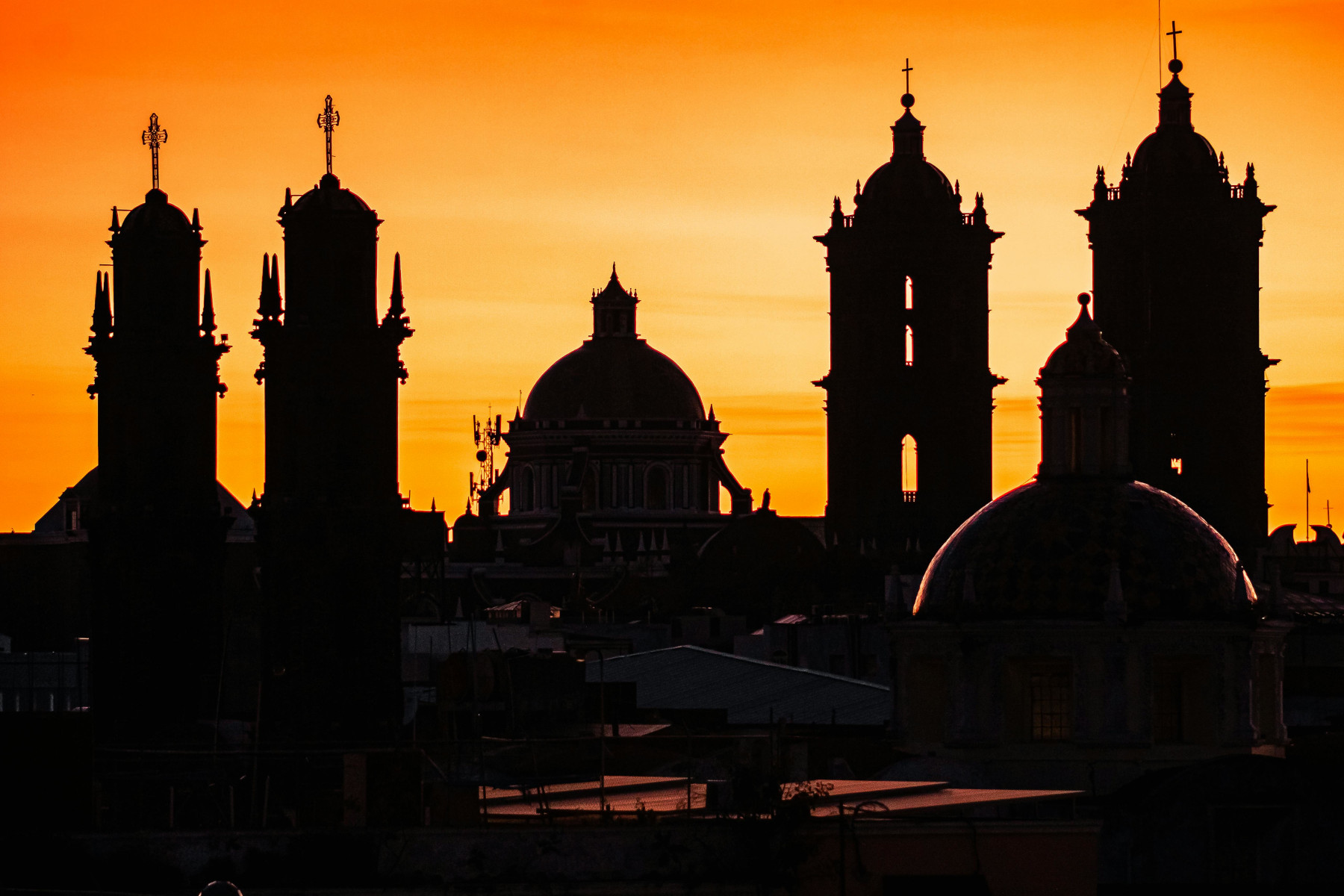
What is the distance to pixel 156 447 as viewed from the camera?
88.8 metres

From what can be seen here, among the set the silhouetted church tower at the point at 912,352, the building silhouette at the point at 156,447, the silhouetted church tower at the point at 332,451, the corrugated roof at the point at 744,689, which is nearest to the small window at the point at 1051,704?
the corrugated roof at the point at 744,689

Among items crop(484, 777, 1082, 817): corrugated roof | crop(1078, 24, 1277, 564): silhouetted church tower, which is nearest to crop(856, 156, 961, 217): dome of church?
crop(1078, 24, 1277, 564): silhouetted church tower

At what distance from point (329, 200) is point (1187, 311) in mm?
72470

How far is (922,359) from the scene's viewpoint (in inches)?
6481

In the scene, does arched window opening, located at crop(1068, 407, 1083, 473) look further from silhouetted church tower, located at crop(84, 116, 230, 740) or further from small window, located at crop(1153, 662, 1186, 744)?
silhouetted church tower, located at crop(84, 116, 230, 740)

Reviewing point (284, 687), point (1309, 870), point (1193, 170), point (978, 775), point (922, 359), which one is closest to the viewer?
point (1309, 870)

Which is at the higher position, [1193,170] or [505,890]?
[1193,170]

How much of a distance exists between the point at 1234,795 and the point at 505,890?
18326 millimetres

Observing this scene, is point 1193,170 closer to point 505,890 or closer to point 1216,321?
point 1216,321

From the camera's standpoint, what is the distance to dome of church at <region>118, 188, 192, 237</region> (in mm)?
88500

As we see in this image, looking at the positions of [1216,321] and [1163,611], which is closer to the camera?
[1163,611]

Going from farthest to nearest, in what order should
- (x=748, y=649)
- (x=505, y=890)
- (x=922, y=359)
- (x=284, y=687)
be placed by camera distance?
(x=922, y=359) → (x=748, y=649) → (x=284, y=687) → (x=505, y=890)

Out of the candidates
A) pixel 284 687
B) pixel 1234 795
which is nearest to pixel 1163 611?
pixel 1234 795

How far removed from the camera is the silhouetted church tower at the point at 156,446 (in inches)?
3472
